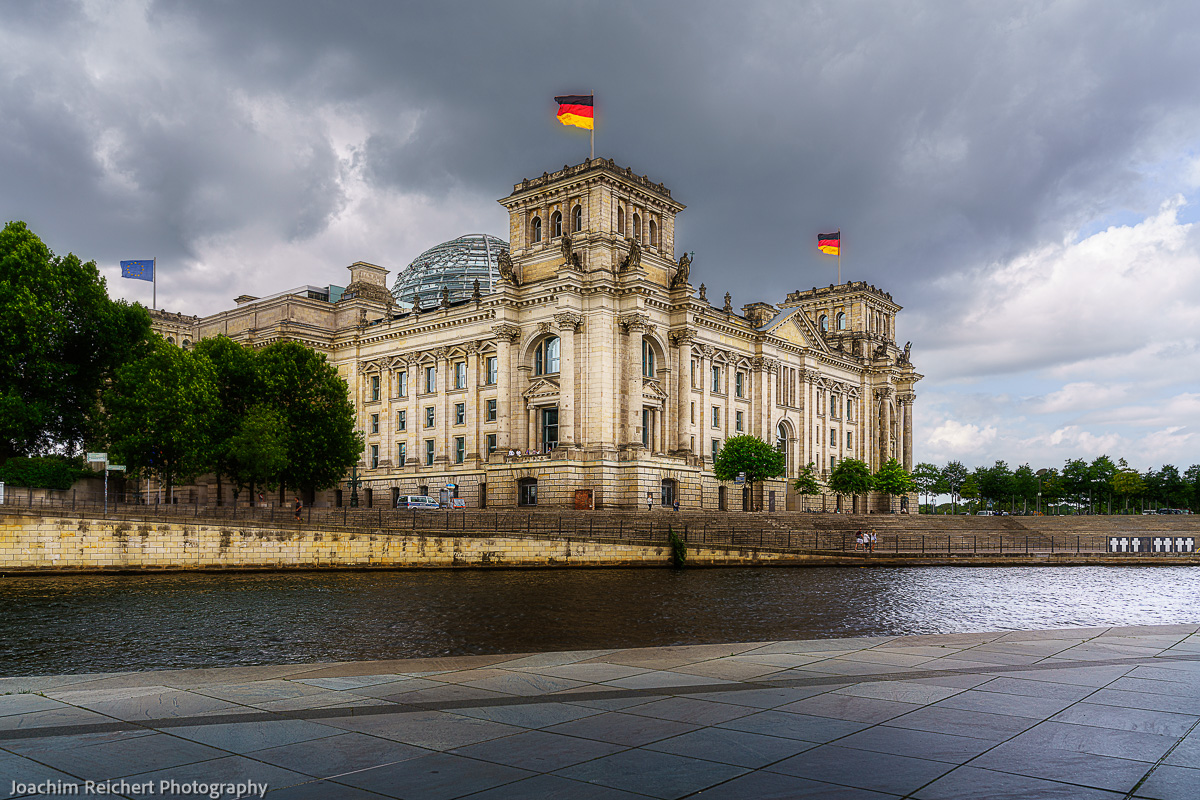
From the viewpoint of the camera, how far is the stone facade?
72.1m

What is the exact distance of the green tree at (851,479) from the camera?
93.5m

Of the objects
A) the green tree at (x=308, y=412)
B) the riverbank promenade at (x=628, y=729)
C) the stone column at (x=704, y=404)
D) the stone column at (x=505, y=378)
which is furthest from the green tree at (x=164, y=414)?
the riverbank promenade at (x=628, y=729)

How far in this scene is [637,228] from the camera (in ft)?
259

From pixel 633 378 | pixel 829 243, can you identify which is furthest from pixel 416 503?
pixel 829 243

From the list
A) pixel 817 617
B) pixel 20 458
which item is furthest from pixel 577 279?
pixel 817 617

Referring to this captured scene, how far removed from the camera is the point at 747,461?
2977 inches

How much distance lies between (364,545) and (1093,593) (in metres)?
32.1

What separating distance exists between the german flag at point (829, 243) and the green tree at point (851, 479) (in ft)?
73.0

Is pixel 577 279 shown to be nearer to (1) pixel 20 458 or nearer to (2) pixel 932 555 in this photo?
(2) pixel 932 555

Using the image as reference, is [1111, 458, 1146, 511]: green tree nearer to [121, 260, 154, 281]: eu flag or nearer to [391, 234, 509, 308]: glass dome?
[391, 234, 509, 308]: glass dome

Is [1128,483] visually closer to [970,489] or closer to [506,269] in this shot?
[970,489]

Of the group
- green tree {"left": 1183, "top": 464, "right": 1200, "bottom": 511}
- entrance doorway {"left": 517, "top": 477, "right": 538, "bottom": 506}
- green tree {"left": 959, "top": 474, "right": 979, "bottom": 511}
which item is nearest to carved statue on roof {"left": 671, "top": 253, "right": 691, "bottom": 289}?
entrance doorway {"left": 517, "top": 477, "right": 538, "bottom": 506}

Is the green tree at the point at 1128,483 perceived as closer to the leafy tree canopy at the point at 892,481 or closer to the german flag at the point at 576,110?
the leafy tree canopy at the point at 892,481

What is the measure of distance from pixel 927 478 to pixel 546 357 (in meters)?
69.0
